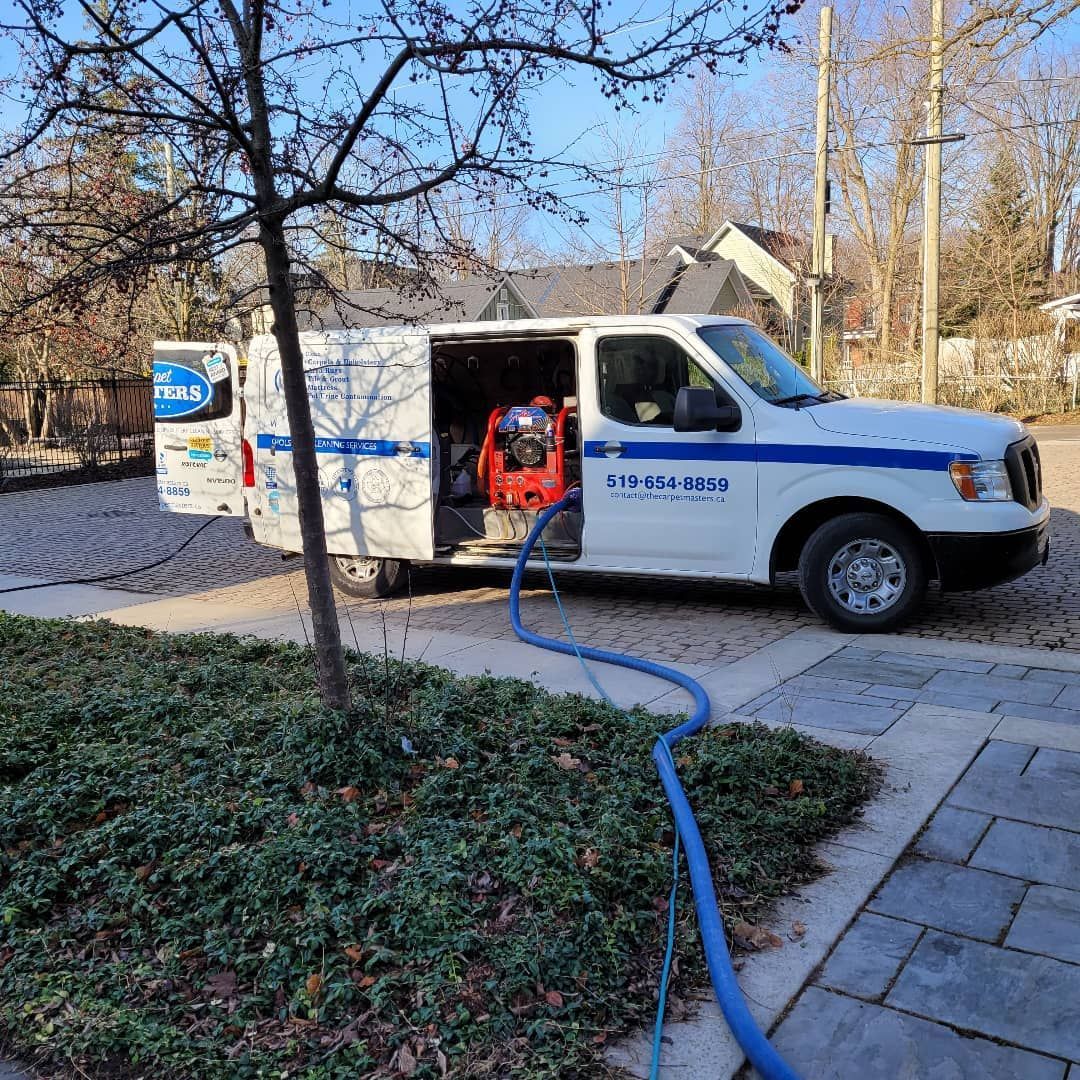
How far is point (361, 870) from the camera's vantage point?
358 centimetres

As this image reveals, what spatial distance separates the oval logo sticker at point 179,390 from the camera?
9711 millimetres

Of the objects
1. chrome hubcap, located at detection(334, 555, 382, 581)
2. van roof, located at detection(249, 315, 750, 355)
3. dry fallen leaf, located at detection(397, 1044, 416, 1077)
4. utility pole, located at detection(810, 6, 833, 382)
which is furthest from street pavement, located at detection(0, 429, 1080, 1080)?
utility pole, located at detection(810, 6, 833, 382)

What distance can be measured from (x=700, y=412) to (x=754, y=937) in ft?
14.9

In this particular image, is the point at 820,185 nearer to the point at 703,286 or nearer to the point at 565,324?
the point at 565,324

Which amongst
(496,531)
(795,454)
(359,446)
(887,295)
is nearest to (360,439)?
(359,446)

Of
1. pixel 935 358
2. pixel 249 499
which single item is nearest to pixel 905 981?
pixel 249 499

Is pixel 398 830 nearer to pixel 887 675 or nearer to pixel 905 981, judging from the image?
pixel 905 981

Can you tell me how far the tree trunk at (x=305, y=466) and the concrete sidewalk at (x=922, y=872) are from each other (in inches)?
69.7

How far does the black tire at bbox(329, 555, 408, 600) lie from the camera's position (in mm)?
8959

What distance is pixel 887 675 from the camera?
6.11 meters

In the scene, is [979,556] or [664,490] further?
[664,490]

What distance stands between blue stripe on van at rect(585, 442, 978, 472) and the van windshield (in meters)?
0.45

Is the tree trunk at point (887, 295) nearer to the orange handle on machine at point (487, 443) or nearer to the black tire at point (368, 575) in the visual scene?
the orange handle on machine at point (487, 443)

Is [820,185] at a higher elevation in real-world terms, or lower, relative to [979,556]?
higher
